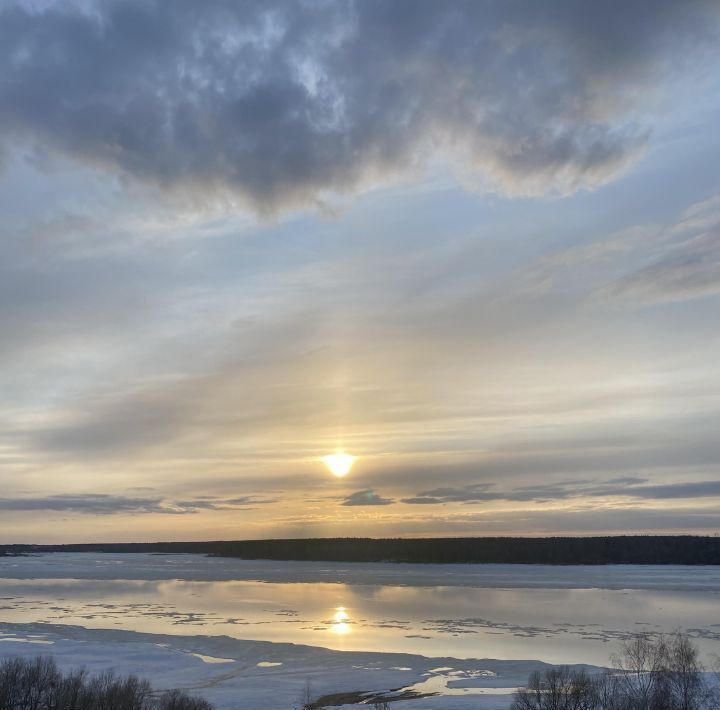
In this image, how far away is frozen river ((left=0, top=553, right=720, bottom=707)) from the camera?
34594 mm

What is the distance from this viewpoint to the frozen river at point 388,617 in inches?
1362

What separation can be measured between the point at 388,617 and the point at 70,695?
3107cm

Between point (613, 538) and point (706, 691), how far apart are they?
13213cm

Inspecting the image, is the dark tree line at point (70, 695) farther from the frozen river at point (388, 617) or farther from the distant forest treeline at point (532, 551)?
the distant forest treeline at point (532, 551)

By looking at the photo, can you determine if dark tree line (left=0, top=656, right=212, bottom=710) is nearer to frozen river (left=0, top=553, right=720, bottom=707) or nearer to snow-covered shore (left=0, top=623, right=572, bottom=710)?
snow-covered shore (left=0, top=623, right=572, bottom=710)

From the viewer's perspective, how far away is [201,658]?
109ft

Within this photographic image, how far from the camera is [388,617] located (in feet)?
164

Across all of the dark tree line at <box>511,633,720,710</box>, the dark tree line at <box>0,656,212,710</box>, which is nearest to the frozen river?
the dark tree line at <box>511,633,720,710</box>

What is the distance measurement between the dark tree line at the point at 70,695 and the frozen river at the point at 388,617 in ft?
28.4

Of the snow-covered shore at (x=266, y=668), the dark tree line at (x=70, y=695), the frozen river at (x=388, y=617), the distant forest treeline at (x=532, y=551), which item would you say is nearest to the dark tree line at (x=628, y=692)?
the snow-covered shore at (x=266, y=668)

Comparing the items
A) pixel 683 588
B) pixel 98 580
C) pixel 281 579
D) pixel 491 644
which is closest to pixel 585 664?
pixel 491 644

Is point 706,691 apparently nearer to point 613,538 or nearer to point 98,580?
point 98,580

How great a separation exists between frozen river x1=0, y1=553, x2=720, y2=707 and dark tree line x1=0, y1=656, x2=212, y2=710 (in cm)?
865

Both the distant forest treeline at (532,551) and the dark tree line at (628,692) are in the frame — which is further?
the distant forest treeline at (532,551)
